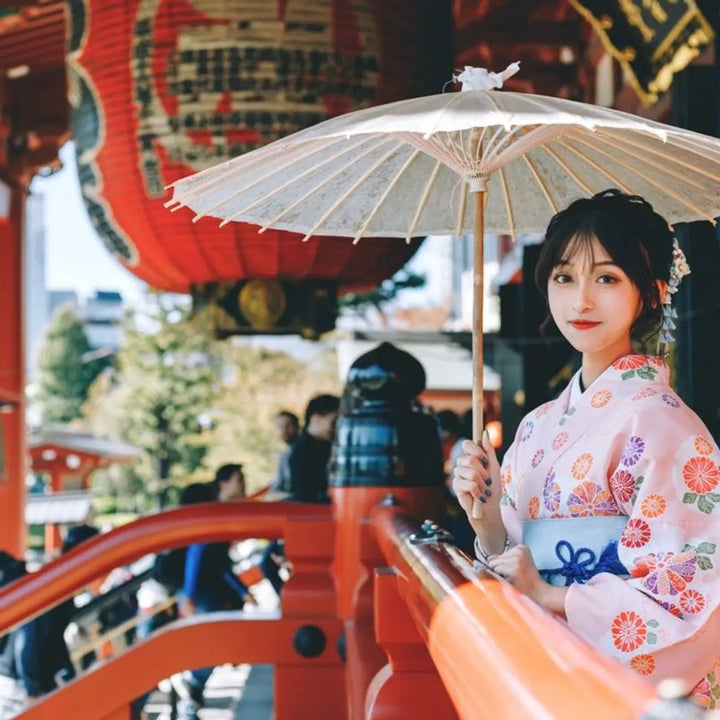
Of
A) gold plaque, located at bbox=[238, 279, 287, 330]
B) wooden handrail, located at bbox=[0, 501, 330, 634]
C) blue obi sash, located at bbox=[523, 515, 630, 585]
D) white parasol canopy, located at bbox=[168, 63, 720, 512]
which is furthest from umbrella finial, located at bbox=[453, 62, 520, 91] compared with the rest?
gold plaque, located at bbox=[238, 279, 287, 330]

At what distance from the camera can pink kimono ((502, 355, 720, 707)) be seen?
1.53 m

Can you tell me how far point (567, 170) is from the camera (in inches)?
89.2

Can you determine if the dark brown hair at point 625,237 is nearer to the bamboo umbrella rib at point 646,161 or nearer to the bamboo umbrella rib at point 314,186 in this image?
the bamboo umbrella rib at point 646,161

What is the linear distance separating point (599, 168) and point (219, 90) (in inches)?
71.9

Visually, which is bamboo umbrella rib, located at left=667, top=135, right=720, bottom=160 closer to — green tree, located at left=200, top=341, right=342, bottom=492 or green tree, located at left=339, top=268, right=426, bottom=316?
green tree, located at left=339, top=268, right=426, bottom=316

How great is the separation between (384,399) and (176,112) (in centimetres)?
136

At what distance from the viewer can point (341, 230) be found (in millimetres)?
2490

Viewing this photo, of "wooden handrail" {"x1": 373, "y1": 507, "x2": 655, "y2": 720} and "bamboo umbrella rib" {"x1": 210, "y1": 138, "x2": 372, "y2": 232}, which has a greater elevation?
"bamboo umbrella rib" {"x1": 210, "y1": 138, "x2": 372, "y2": 232}

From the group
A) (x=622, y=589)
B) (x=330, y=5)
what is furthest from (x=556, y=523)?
(x=330, y=5)

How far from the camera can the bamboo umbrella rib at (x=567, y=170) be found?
2253 millimetres

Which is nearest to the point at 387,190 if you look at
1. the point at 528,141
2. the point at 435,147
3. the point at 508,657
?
the point at 435,147

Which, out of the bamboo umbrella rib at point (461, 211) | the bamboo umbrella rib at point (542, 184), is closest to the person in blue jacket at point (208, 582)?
the bamboo umbrella rib at point (461, 211)

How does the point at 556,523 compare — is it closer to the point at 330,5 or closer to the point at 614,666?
the point at 614,666

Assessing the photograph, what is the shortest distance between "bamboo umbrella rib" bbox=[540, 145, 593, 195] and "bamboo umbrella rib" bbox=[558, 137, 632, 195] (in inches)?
1.8
